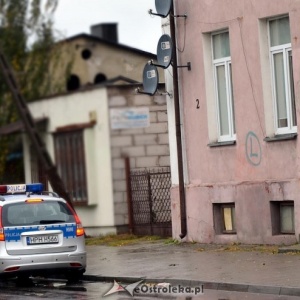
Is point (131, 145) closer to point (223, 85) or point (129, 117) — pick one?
point (129, 117)

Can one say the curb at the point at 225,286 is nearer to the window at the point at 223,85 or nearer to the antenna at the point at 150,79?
the window at the point at 223,85

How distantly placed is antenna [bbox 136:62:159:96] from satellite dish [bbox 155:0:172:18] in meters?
1.03

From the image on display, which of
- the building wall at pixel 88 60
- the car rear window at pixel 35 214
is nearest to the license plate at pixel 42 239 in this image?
the car rear window at pixel 35 214

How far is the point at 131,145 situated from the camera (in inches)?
1174

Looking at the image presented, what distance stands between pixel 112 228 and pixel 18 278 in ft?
34.6

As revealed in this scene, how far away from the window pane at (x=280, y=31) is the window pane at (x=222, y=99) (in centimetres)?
162

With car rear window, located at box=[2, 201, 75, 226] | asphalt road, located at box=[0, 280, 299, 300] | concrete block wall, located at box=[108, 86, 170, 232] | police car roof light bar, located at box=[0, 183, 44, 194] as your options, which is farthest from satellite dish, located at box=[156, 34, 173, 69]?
concrete block wall, located at box=[108, 86, 170, 232]

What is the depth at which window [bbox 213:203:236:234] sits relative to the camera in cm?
2125

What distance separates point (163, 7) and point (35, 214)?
20.2 feet

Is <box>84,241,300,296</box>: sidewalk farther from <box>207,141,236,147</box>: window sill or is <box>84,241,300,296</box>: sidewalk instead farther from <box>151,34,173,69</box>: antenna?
<box>151,34,173,69</box>: antenna

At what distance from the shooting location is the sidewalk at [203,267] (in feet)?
49.6

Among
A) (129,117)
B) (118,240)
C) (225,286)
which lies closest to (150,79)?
(118,240)

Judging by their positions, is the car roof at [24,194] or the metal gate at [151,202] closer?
the car roof at [24,194]

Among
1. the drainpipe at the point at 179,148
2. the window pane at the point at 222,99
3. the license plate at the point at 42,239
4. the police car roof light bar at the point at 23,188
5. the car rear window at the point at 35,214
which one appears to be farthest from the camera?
the drainpipe at the point at 179,148
